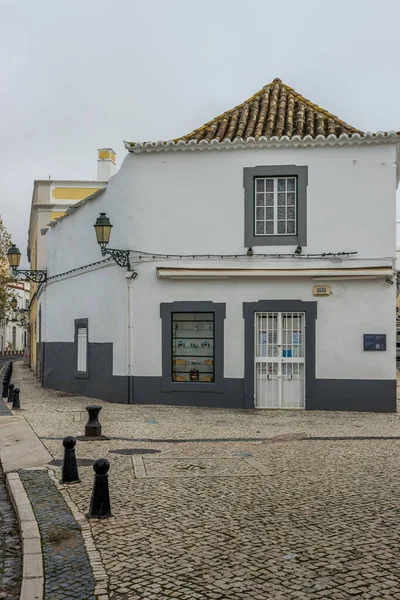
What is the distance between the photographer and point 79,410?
15219 mm

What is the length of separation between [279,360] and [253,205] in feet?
11.5

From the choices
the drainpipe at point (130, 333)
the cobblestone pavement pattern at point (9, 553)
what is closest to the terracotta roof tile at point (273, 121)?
the drainpipe at point (130, 333)

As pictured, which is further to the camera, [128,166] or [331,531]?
[128,166]

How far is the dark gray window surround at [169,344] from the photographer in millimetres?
15906

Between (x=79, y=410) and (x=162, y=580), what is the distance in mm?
10516

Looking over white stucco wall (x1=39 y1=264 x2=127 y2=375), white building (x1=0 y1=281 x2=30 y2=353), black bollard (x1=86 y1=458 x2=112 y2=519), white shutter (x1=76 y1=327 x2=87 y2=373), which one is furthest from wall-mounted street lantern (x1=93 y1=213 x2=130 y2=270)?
white building (x1=0 y1=281 x2=30 y2=353)

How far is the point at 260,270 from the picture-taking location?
15.7 m

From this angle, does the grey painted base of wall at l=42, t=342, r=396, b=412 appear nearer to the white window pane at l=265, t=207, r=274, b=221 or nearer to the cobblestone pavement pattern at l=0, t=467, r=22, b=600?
the white window pane at l=265, t=207, r=274, b=221

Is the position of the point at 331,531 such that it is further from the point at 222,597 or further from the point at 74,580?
the point at 74,580

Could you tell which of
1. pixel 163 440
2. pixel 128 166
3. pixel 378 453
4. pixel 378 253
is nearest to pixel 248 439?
pixel 163 440

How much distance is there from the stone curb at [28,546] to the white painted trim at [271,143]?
9694mm

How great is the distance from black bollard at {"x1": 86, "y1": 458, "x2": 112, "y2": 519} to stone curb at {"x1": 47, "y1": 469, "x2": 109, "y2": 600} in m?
0.11

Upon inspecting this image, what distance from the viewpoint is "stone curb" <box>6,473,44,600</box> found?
4.81m

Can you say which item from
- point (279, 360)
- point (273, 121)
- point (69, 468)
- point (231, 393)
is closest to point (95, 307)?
point (231, 393)
